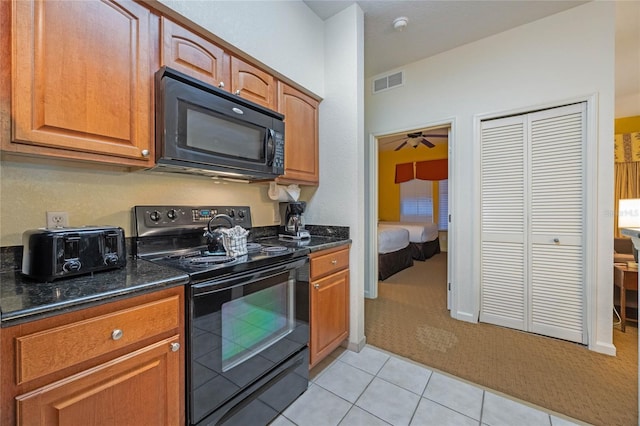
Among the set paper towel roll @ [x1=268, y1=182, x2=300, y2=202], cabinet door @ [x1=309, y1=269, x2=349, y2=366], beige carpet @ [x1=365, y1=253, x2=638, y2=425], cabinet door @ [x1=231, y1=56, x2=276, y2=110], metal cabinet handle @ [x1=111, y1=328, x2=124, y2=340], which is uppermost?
cabinet door @ [x1=231, y1=56, x2=276, y2=110]

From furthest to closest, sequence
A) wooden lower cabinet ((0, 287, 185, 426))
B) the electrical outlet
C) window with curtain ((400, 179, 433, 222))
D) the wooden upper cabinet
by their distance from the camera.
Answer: window with curtain ((400, 179, 433, 222)) < the wooden upper cabinet < the electrical outlet < wooden lower cabinet ((0, 287, 185, 426))

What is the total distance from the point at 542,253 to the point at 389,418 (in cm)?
198

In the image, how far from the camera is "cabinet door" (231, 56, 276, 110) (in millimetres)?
1654

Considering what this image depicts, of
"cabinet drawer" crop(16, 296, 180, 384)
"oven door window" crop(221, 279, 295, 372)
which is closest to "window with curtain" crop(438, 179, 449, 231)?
"oven door window" crop(221, 279, 295, 372)

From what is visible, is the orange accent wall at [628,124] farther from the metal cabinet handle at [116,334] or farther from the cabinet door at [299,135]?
the metal cabinet handle at [116,334]

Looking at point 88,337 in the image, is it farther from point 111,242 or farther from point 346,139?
point 346,139

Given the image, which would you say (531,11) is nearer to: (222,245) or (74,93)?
(222,245)

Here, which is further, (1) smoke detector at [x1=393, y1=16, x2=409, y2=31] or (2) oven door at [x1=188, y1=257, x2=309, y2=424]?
(1) smoke detector at [x1=393, y1=16, x2=409, y2=31]

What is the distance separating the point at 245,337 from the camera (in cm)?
131

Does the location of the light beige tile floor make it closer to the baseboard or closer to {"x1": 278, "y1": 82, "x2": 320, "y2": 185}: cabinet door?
the baseboard

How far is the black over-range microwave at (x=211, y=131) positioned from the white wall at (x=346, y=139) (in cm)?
54

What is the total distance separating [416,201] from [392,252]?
3.17m

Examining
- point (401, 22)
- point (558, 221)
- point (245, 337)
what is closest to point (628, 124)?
point (558, 221)

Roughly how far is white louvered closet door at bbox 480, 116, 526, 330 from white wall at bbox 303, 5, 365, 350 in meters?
1.32
